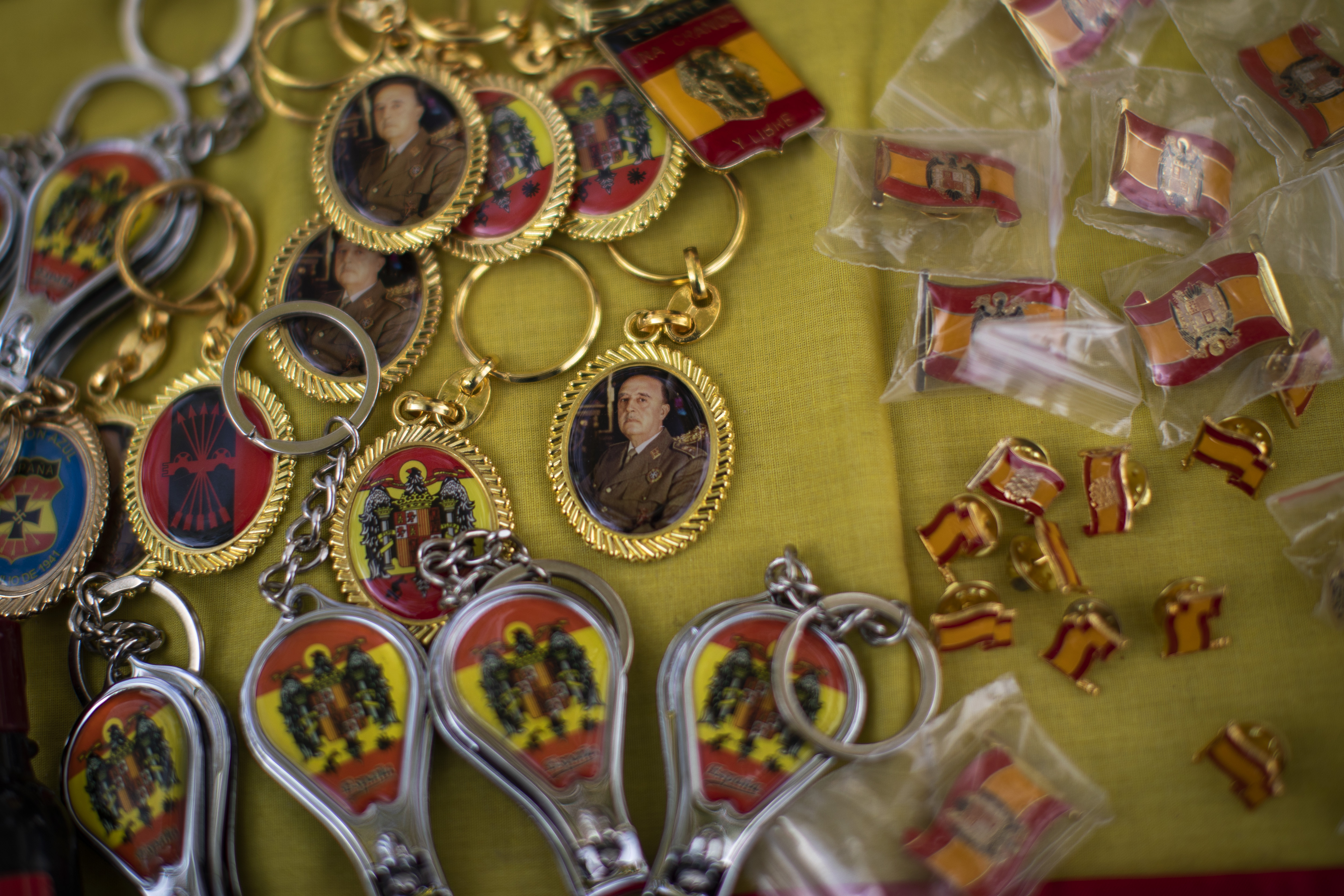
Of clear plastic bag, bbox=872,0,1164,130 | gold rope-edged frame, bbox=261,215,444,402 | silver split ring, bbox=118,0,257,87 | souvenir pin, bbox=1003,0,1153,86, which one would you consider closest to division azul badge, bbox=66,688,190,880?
gold rope-edged frame, bbox=261,215,444,402

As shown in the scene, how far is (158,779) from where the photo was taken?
109 cm

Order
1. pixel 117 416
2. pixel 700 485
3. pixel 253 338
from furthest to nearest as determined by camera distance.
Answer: pixel 117 416 < pixel 253 338 < pixel 700 485

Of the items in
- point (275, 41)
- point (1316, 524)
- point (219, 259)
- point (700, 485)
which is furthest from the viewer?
point (275, 41)

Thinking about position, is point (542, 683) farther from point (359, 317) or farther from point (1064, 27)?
point (1064, 27)

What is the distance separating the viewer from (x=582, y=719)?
3.40ft

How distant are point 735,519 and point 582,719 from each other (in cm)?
33

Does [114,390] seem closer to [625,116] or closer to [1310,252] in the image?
[625,116]

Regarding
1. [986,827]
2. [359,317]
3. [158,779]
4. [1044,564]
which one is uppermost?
[359,317]

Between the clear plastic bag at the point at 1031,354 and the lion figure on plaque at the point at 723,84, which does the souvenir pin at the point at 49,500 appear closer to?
the lion figure on plaque at the point at 723,84

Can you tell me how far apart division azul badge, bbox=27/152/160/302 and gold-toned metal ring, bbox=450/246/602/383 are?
0.62 meters

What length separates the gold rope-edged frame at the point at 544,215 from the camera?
4.31 feet

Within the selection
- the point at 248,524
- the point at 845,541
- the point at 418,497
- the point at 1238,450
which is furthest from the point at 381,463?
the point at 1238,450

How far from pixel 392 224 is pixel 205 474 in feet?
1.52

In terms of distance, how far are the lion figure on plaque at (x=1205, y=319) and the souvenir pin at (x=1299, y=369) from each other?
6 cm
